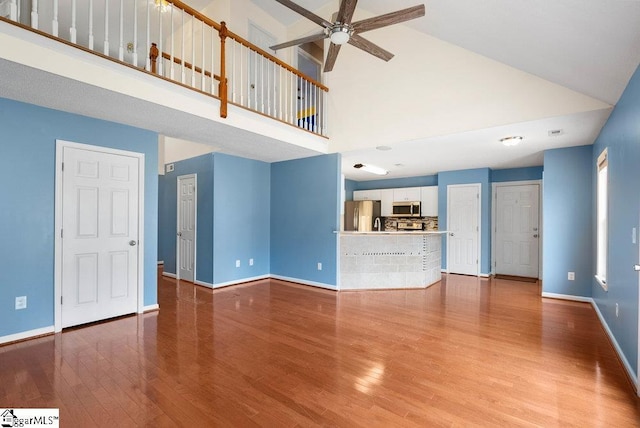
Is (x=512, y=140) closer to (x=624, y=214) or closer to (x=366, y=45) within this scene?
(x=624, y=214)

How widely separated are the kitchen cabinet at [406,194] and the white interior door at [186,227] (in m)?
4.73

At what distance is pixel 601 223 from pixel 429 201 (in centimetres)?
356

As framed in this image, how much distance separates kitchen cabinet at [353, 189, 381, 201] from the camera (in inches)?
317

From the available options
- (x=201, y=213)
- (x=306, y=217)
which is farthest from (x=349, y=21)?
(x=201, y=213)

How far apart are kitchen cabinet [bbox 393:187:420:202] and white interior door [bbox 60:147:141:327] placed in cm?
572

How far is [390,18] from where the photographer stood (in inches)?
99.0

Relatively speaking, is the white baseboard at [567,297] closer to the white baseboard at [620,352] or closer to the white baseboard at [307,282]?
the white baseboard at [620,352]

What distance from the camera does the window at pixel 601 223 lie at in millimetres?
3488

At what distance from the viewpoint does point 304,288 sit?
532cm

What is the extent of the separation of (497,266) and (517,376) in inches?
188

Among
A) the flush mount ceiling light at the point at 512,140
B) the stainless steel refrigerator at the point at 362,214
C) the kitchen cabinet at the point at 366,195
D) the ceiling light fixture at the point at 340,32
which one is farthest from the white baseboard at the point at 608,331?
the kitchen cabinet at the point at 366,195

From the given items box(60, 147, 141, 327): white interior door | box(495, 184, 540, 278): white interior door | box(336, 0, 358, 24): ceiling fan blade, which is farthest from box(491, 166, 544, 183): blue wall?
box(60, 147, 141, 327): white interior door

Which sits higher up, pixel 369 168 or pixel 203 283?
pixel 369 168


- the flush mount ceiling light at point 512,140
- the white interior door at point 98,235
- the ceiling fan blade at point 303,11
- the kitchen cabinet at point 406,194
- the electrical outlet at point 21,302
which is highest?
the ceiling fan blade at point 303,11
